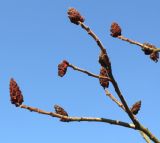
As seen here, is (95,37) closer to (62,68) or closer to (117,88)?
(117,88)

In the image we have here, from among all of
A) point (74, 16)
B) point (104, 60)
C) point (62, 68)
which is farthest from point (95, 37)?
point (62, 68)

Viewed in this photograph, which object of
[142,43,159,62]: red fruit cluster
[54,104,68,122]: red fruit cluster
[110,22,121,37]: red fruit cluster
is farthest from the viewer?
[142,43,159,62]: red fruit cluster

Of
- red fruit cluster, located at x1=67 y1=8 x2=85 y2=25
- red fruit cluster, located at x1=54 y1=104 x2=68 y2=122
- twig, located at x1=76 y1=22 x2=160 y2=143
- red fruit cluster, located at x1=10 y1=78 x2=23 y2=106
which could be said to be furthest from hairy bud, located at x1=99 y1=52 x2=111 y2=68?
red fruit cluster, located at x1=10 y1=78 x2=23 y2=106

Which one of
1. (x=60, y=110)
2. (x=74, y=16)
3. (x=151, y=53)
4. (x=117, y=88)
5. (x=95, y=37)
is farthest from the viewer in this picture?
(x=151, y=53)

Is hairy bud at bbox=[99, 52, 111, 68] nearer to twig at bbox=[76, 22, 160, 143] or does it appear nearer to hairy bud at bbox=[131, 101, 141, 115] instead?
twig at bbox=[76, 22, 160, 143]

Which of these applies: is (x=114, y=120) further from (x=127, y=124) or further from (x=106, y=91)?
(x=106, y=91)

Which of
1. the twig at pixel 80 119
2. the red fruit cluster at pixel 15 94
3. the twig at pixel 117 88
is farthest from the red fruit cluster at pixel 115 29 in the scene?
the red fruit cluster at pixel 15 94
